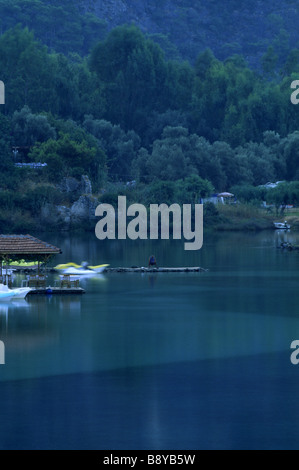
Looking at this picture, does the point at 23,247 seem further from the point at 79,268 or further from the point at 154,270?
the point at 154,270

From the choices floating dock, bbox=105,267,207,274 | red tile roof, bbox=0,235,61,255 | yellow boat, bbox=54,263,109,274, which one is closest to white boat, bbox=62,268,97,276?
yellow boat, bbox=54,263,109,274

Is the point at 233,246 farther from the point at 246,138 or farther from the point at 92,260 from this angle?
the point at 246,138

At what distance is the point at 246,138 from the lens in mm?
140875

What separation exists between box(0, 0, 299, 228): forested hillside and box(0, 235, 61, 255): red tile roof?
1721 inches

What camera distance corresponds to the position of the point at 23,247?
51.1 metres

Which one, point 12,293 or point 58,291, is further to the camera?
point 58,291

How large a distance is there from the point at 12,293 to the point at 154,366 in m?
15.3

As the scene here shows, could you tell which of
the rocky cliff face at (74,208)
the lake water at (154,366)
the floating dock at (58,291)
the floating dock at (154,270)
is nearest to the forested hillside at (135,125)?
the rocky cliff face at (74,208)

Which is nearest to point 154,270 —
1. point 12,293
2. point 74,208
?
point 12,293

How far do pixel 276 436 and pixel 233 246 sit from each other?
56.0 m

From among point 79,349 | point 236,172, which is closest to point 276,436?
point 79,349

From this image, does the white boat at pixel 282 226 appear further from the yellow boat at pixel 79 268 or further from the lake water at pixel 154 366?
the lake water at pixel 154 366

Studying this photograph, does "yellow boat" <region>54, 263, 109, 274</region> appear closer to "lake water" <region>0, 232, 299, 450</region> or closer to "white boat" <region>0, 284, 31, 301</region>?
"lake water" <region>0, 232, 299, 450</region>

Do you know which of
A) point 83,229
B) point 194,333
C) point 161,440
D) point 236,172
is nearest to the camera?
point 161,440
